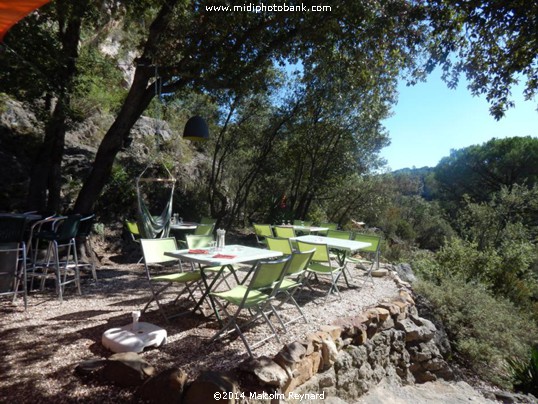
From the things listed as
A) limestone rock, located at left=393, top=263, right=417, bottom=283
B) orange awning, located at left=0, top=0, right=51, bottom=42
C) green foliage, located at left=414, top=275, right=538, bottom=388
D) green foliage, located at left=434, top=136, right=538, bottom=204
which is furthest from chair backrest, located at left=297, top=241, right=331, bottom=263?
green foliage, located at left=434, top=136, right=538, bottom=204

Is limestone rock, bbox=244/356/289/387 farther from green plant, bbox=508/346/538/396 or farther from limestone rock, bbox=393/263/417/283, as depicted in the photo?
limestone rock, bbox=393/263/417/283

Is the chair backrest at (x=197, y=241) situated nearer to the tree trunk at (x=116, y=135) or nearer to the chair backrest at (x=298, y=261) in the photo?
the chair backrest at (x=298, y=261)

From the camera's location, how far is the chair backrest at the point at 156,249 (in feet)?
11.6

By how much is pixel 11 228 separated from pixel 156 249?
1.37 m

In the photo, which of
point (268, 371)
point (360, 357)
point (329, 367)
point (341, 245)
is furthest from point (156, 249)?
point (341, 245)

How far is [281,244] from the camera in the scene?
192 inches

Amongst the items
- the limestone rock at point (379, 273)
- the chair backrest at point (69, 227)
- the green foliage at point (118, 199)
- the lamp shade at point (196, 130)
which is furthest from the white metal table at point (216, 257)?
the green foliage at point (118, 199)

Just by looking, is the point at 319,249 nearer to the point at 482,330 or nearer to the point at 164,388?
the point at 482,330

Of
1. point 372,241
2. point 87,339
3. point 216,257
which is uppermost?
point 216,257

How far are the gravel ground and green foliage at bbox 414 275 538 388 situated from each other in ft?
5.22

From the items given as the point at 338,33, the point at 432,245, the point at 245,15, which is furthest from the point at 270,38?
the point at 432,245

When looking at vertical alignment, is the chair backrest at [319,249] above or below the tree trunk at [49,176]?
below

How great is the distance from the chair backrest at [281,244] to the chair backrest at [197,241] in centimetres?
98

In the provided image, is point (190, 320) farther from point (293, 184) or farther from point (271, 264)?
point (293, 184)
